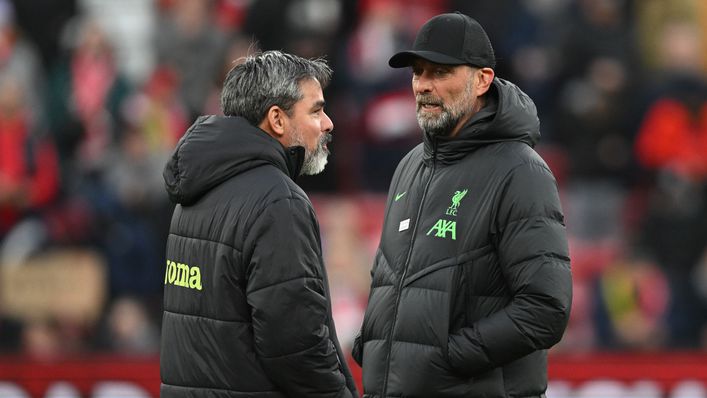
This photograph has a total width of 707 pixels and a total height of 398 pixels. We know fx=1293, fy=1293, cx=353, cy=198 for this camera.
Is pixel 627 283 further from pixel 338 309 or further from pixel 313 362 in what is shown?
pixel 313 362

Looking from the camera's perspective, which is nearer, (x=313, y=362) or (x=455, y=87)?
(x=313, y=362)

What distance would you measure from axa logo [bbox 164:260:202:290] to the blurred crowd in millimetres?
5004

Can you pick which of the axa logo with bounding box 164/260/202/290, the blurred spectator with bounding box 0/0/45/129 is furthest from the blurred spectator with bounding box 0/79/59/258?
the axa logo with bounding box 164/260/202/290

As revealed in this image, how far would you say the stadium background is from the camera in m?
10.3

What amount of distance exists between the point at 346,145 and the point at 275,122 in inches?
263

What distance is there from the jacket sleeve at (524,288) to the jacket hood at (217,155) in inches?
34.7

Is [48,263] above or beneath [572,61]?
beneath

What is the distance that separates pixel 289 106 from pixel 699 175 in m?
6.88

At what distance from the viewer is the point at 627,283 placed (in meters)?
10.2

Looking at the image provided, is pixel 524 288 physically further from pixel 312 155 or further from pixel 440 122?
pixel 312 155

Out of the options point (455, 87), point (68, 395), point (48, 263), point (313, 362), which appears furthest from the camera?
point (48, 263)

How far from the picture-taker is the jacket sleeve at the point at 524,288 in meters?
4.61

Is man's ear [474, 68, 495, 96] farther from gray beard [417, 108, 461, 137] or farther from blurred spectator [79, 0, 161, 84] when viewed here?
blurred spectator [79, 0, 161, 84]

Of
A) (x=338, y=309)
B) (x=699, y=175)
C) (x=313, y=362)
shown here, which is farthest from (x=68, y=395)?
(x=699, y=175)
